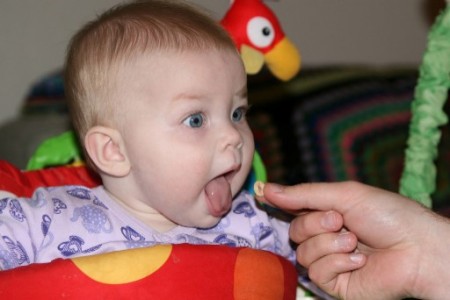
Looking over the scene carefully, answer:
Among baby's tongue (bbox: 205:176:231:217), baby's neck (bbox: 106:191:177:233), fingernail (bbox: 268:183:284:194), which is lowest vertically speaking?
baby's neck (bbox: 106:191:177:233)

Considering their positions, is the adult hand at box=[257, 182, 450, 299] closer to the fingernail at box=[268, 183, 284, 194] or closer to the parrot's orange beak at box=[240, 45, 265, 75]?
the fingernail at box=[268, 183, 284, 194]

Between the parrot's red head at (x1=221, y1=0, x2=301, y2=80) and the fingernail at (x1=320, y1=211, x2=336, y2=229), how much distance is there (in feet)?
0.80

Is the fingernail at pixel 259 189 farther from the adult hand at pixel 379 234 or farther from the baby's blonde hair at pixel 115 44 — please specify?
the baby's blonde hair at pixel 115 44

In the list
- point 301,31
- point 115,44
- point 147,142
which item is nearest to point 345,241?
point 147,142

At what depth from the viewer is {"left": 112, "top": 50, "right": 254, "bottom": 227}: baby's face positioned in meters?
0.89

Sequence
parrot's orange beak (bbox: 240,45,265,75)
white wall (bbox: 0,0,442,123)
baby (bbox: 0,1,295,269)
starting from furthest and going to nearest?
1. white wall (bbox: 0,0,442,123)
2. parrot's orange beak (bbox: 240,45,265,75)
3. baby (bbox: 0,1,295,269)

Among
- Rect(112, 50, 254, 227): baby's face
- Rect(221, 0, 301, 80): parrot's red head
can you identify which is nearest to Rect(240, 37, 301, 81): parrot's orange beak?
Rect(221, 0, 301, 80): parrot's red head

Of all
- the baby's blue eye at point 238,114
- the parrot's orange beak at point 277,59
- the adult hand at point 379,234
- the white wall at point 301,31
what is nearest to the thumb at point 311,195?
the adult hand at point 379,234

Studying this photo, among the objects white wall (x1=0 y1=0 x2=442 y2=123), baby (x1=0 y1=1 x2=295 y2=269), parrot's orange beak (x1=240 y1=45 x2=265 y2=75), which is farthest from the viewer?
white wall (x1=0 y1=0 x2=442 y2=123)

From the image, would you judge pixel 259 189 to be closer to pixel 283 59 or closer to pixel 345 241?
pixel 345 241

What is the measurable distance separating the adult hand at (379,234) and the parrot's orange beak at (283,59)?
23cm

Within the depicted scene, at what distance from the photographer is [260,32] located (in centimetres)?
104

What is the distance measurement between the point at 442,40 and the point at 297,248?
1.22 ft

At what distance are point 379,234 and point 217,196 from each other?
0.67 ft
